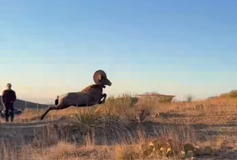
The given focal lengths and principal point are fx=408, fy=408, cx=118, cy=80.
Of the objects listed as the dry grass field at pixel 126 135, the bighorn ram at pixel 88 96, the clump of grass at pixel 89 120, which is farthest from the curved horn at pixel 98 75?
the clump of grass at pixel 89 120

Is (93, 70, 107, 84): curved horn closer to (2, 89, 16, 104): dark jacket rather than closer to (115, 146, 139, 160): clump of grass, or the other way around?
(2, 89, 16, 104): dark jacket

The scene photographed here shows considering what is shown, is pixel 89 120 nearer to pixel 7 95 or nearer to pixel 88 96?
pixel 88 96

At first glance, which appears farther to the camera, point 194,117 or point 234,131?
point 194,117

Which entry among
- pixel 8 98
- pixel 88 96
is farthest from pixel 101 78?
pixel 8 98

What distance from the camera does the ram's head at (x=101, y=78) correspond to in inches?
757

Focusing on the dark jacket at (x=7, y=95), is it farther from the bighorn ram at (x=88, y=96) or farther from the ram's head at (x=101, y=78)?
the ram's head at (x=101, y=78)

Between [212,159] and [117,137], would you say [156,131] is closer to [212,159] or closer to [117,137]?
[117,137]

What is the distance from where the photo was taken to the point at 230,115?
17938 millimetres

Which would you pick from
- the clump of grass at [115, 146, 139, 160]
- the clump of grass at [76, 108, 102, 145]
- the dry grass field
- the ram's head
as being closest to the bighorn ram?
the ram's head

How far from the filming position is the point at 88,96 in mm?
18656

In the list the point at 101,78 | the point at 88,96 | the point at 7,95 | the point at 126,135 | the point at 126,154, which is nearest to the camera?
the point at 126,154

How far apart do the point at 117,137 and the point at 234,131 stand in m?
3.84

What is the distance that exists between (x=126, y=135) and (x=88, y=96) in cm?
538

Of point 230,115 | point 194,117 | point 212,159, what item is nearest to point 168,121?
point 194,117
